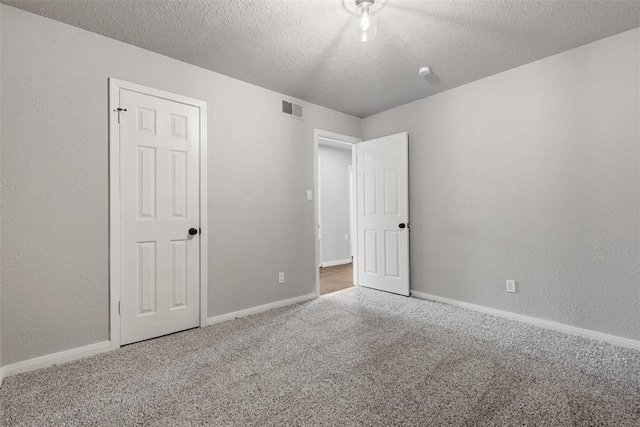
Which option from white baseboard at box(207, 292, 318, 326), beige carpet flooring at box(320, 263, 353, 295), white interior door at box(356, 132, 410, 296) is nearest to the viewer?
white baseboard at box(207, 292, 318, 326)

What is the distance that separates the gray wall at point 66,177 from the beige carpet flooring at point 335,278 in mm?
1651

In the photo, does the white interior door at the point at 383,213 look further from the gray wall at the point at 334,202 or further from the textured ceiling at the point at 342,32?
the gray wall at the point at 334,202

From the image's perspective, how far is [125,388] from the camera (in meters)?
1.83

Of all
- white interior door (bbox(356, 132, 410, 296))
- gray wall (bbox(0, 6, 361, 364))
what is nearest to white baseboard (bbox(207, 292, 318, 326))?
gray wall (bbox(0, 6, 361, 364))

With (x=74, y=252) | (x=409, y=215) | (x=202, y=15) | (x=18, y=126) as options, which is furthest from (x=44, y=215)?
(x=409, y=215)

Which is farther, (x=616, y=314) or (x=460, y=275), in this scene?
(x=460, y=275)

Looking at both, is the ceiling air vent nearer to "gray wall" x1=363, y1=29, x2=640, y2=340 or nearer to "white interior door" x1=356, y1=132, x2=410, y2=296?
"white interior door" x1=356, y1=132, x2=410, y2=296

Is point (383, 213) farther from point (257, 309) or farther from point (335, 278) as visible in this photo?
point (257, 309)

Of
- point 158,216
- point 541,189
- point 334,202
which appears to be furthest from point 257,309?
point 334,202

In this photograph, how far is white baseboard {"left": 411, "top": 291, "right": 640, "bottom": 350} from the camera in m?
2.36

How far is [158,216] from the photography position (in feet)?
8.54

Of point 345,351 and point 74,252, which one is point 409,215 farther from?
point 74,252

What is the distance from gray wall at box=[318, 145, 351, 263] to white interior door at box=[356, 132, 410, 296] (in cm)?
200

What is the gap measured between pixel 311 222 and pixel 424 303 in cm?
162
